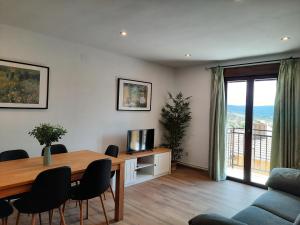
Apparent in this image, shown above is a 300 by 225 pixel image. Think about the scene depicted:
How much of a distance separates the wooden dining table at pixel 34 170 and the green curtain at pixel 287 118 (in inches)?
111

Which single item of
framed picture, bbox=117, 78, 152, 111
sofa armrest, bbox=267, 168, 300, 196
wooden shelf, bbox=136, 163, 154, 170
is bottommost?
wooden shelf, bbox=136, 163, 154, 170

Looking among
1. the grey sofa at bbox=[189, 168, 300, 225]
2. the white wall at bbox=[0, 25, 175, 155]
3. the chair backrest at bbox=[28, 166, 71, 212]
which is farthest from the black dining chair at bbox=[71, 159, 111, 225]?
the white wall at bbox=[0, 25, 175, 155]

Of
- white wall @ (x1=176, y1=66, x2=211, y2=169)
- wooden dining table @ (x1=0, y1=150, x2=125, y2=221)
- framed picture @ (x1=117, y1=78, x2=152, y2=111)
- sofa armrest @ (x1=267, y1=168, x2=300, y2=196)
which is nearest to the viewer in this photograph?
wooden dining table @ (x1=0, y1=150, x2=125, y2=221)

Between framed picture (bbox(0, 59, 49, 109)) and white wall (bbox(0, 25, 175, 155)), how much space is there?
9 centimetres

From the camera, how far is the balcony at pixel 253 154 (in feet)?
13.9

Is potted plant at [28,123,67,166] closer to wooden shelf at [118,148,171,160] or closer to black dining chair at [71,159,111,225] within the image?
black dining chair at [71,159,111,225]

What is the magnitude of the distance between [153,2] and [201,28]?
92 centimetres

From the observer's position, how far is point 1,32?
2.99 meters

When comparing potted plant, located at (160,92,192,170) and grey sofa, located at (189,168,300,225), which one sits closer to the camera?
grey sofa, located at (189,168,300,225)

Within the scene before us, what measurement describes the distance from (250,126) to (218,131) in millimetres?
629

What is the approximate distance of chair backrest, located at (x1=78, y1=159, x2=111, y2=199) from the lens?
234cm

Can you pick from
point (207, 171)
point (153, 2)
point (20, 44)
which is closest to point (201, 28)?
point (153, 2)

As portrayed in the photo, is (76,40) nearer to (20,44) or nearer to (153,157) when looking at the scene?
(20,44)

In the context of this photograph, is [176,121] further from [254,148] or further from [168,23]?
[168,23]
